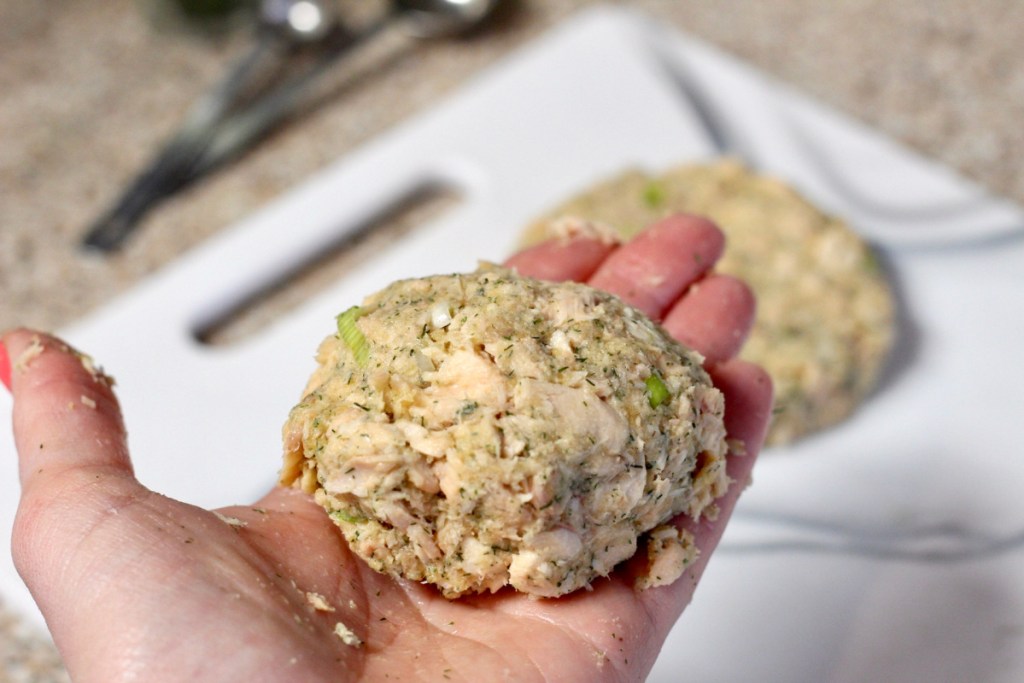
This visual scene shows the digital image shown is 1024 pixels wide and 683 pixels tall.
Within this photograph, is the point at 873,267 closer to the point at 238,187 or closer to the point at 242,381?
the point at 242,381

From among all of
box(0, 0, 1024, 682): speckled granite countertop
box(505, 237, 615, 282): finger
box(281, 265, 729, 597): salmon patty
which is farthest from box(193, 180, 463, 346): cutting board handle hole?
box(281, 265, 729, 597): salmon patty

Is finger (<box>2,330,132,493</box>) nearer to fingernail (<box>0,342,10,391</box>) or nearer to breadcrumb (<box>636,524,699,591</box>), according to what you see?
fingernail (<box>0,342,10,391</box>)

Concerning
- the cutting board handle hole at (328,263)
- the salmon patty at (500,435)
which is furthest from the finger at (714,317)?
the cutting board handle hole at (328,263)

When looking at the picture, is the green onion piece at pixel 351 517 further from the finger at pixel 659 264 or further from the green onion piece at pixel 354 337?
the finger at pixel 659 264

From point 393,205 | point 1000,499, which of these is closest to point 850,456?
point 1000,499

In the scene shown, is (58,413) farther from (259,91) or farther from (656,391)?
(259,91)

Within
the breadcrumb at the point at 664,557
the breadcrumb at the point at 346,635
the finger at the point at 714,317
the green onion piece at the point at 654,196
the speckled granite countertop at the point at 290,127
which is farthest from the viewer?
the speckled granite countertop at the point at 290,127

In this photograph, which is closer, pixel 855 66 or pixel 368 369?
pixel 368 369
